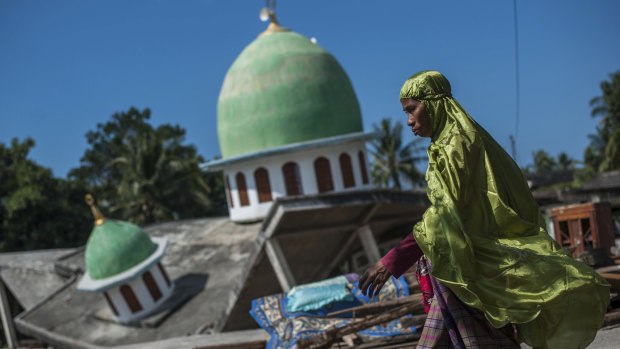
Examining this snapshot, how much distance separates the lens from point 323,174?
22.0m

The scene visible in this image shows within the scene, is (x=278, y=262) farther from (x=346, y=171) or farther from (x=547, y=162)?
(x=547, y=162)

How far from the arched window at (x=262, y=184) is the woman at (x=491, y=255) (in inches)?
766

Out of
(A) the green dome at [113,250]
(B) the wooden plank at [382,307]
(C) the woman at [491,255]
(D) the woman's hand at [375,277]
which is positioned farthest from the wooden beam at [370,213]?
(A) the green dome at [113,250]

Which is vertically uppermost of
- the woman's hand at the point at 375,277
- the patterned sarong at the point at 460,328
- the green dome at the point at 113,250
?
the woman's hand at the point at 375,277

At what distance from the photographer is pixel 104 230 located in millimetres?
18984

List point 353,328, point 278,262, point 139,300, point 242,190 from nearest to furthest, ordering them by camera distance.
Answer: point 353,328 → point 278,262 → point 139,300 → point 242,190

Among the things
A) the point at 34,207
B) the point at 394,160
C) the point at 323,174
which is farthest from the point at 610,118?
the point at 34,207

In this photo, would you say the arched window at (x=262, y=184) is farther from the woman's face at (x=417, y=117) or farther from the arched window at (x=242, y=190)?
the woman's face at (x=417, y=117)

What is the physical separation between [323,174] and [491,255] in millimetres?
19340

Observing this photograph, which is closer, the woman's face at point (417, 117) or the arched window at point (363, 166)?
the woman's face at point (417, 117)

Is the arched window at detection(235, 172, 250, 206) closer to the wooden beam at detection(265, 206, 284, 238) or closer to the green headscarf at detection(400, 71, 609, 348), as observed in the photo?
the wooden beam at detection(265, 206, 284, 238)

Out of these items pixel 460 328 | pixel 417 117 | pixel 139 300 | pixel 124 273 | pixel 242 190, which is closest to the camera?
pixel 460 328

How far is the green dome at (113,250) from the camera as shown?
18.3 metres

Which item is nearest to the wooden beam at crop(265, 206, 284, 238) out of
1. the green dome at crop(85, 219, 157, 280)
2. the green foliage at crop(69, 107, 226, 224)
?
the green dome at crop(85, 219, 157, 280)
